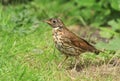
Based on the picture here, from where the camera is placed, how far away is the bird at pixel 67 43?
26.4ft

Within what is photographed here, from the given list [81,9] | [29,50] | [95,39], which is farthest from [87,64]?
[81,9]

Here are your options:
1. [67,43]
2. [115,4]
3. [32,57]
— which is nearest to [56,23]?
[67,43]

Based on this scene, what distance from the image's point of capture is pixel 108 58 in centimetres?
855

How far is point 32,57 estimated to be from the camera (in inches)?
332

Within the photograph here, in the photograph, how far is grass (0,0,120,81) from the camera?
7.57 metres

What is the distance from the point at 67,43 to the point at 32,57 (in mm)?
636

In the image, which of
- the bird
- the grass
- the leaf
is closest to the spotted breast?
the bird

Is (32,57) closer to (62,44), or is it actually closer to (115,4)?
(62,44)

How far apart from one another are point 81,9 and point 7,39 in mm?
3137

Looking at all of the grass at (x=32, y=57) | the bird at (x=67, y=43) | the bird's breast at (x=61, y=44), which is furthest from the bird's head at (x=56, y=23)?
the grass at (x=32, y=57)

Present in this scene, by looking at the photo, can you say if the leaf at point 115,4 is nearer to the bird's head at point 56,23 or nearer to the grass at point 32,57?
the grass at point 32,57

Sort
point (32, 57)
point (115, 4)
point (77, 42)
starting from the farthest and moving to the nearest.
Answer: point (115, 4)
point (32, 57)
point (77, 42)

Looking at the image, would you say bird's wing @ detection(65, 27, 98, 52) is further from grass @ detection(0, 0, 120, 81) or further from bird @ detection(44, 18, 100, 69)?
grass @ detection(0, 0, 120, 81)

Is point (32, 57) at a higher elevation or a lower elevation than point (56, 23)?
lower
